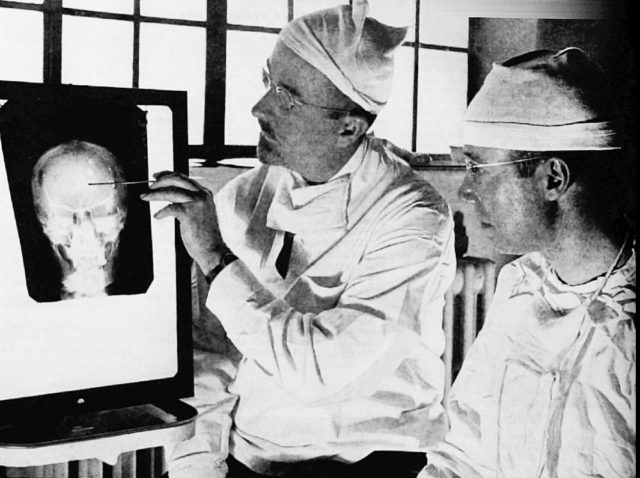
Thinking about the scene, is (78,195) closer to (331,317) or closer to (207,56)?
(207,56)

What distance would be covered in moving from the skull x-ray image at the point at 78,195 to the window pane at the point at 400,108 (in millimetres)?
726

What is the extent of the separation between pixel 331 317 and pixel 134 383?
0.58 metres

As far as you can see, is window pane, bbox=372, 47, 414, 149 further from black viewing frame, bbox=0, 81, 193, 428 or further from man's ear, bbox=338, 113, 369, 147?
black viewing frame, bbox=0, 81, 193, 428

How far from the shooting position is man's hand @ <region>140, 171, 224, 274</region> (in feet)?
7.43

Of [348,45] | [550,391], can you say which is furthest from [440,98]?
[550,391]

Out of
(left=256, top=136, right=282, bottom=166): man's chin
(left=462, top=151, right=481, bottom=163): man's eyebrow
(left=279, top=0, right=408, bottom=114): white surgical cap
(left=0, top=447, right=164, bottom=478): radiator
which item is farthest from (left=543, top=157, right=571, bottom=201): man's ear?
(left=0, top=447, right=164, bottom=478): radiator

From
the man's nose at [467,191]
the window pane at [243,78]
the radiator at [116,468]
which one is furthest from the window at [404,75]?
the radiator at [116,468]

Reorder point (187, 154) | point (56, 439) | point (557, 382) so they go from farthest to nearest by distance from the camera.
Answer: point (557, 382)
point (187, 154)
point (56, 439)

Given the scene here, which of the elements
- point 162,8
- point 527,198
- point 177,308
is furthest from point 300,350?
point 162,8

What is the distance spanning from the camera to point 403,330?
2391 mm

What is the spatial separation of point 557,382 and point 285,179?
40.7 inches

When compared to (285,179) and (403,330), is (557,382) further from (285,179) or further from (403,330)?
(285,179)

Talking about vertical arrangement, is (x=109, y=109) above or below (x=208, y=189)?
above

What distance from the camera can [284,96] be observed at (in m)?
2.35
